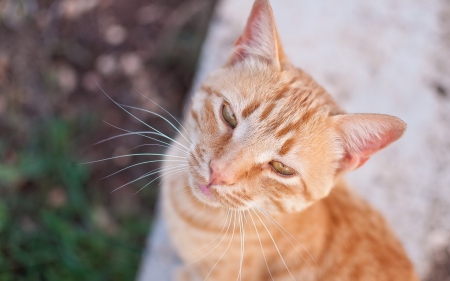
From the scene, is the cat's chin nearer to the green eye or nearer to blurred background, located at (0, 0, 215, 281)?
the green eye

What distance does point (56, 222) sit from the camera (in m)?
2.34

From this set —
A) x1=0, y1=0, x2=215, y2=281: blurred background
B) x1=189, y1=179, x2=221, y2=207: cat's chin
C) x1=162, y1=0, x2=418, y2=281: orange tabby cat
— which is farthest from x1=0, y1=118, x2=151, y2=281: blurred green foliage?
x1=189, y1=179, x2=221, y2=207: cat's chin

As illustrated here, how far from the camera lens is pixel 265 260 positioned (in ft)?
5.25

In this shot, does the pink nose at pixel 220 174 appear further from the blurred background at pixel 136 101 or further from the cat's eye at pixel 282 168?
the blurred background at pixel 136 101

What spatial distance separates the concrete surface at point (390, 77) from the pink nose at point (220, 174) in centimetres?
115

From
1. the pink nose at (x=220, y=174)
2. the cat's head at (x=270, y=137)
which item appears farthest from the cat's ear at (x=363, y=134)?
the pink nose at (x=220, y=174)

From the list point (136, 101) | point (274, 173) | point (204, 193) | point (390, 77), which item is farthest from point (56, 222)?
point (390, 77)

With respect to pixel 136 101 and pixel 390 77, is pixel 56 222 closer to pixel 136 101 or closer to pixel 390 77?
pixel 136 101

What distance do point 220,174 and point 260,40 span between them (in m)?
0.59

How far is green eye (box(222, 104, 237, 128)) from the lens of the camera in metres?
A: 1.39

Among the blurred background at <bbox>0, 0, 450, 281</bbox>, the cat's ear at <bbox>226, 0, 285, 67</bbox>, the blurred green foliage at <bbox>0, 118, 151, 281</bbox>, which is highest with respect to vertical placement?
the cat's ear at <bbox>226, 0, 285, 67</bbox>

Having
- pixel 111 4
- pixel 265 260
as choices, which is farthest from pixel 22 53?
pixel 265 260

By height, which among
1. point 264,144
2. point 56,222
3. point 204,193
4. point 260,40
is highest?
point 260,40

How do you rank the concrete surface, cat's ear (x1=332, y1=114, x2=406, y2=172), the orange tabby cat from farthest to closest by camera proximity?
the concrete surface → the orange tabby cat → cat's ear (x1=332, y1=114, x2=406, y2=172)
